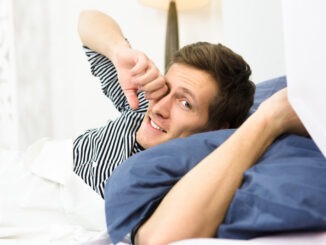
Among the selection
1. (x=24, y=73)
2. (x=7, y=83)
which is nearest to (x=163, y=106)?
(x=7, y=83)

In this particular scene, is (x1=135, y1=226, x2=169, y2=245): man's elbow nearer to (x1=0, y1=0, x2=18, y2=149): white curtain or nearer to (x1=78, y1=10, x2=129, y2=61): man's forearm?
(x1=78, y1=10, x2=129, y2=61): man's forearm

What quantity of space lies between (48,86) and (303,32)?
9.19ft

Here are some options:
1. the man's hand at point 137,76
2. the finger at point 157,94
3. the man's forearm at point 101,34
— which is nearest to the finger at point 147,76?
the man's hand at point 137,76

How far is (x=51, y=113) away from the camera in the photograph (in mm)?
3041

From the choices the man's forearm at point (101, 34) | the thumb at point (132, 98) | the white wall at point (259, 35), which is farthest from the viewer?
the white wall at point (259, 35)

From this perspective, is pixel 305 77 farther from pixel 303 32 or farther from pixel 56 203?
pixel 56 203

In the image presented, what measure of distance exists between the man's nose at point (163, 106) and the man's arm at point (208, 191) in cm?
37

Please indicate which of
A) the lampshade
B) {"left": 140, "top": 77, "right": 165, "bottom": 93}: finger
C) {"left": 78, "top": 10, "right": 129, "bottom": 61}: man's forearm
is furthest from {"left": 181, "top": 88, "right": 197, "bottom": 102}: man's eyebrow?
the lampshade

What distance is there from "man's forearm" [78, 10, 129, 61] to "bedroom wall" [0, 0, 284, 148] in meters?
1.31

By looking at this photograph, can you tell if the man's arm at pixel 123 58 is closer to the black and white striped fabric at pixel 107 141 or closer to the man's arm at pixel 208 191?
the black and white striped fabric at pixel 107 141

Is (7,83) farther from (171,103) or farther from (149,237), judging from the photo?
(149,237)

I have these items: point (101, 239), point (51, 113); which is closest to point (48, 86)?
point (51, 113)

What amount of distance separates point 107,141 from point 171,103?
248mm

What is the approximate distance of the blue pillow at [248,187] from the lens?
22.4 inches
